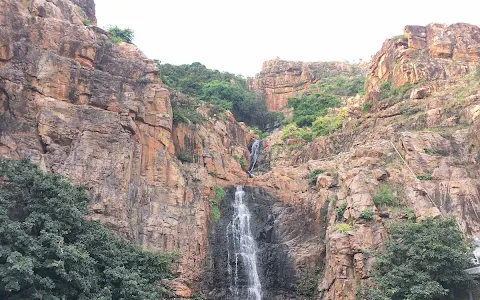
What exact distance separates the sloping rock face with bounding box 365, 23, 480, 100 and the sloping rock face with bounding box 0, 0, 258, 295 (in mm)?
18451

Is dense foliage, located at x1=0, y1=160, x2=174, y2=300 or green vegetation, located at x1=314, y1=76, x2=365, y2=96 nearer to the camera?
dense foliage, located at x1=0, y1=160, x2=174, y2=300

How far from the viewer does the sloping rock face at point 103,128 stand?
27938mm

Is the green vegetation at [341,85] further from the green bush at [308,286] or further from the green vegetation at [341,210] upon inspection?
the green bush at [308,286]

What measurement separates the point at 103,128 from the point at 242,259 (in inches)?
464

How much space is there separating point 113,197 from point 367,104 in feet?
77.7

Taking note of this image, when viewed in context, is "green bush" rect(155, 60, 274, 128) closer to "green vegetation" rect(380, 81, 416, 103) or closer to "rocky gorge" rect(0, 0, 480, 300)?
"rocky gorge" rect(0, 0, 480, 300)

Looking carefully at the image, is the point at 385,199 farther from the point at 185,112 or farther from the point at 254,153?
the point at 254,153

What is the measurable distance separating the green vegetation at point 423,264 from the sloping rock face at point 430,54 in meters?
19.8

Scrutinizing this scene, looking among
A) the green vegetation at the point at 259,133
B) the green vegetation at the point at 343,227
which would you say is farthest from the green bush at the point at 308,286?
the green vegetation at the point at 259,133

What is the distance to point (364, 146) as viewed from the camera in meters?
34.0

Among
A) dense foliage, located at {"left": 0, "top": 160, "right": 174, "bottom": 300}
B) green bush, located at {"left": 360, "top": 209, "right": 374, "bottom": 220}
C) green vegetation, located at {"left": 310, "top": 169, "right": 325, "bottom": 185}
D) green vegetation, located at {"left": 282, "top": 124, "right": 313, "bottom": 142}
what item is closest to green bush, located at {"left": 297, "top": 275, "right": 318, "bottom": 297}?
green bush, located at {"left": 360, "top": 209, "right": 374, "bottom": 220}

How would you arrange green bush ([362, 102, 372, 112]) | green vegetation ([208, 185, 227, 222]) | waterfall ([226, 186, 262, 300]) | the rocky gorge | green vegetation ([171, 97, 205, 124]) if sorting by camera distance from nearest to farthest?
the rocky gorge
waterfall ([226, 186, 262, 300])
green vegetation ([208, 185, 227, 222])
green vegetation ([171, 97, 205, 124])
green bush ([362, 102, 372, 112])

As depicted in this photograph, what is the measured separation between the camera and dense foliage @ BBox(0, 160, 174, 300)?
1980 centimetres

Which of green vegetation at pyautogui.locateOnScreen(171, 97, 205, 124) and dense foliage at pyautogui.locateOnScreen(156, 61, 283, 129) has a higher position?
dense foliage at pyautogui.locateOnScreen(156, 61, 283, 129)
